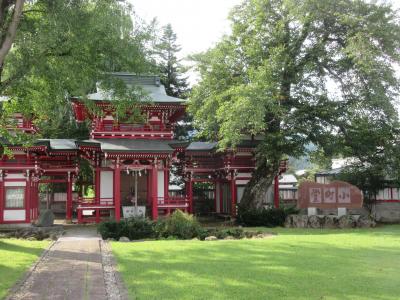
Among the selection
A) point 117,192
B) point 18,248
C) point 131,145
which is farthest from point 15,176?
point 18,248

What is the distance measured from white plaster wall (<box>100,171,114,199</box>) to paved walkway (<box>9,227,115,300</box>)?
965 cm

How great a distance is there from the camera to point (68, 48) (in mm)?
14250

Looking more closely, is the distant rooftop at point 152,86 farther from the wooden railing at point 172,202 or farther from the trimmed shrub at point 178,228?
the trimmed shrub at point 178,228

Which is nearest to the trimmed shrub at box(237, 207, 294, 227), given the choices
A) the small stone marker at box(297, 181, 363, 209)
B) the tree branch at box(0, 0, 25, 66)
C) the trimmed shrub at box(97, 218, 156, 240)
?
the small stone marker at box(297, 181, 363, 209)

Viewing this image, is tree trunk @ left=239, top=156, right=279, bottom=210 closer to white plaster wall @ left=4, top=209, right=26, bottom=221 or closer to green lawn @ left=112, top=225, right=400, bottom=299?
green lawn @ left=112, top=225, right=400, bottom=299

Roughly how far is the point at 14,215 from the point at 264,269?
1840 centimetres

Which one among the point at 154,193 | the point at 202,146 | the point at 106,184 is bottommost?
the point at 154,193

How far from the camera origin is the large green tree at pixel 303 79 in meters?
22.9

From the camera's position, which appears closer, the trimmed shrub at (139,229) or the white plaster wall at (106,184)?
the trimmed shrub at (139,229)

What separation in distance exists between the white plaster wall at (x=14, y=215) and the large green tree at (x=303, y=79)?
11.5m

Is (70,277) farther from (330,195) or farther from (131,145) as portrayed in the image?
(330,195)

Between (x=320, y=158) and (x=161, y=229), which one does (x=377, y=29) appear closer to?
(x=320, y=158)

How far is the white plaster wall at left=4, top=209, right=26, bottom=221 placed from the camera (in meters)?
25.0

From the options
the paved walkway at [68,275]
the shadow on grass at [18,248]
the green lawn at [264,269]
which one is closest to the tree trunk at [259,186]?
the green lawn at [264,269]
